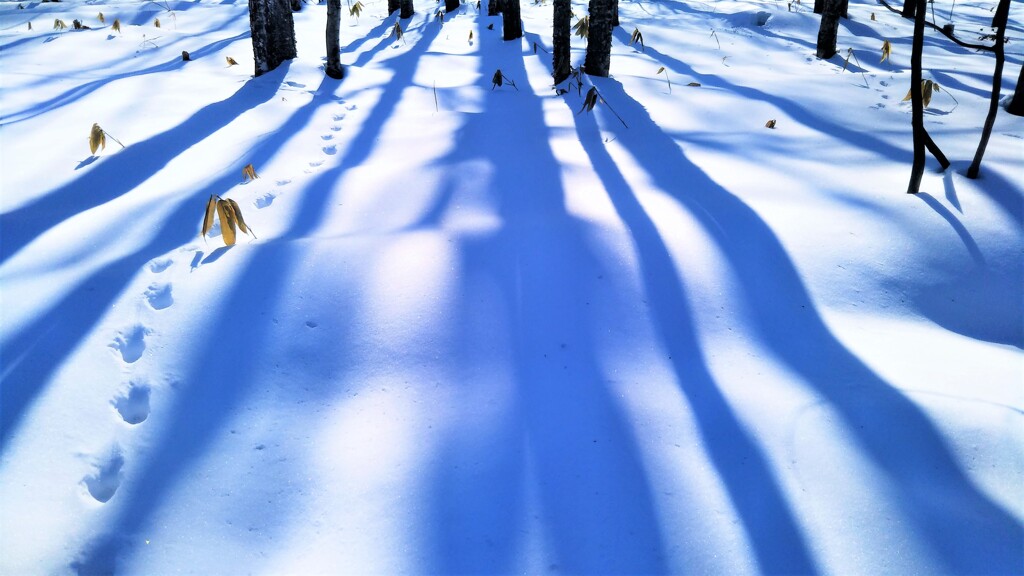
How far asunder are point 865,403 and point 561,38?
4.48 meters

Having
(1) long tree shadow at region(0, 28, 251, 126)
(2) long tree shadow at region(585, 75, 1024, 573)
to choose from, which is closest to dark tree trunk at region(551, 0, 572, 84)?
(2) long tree shadow at region(585, 75, 1024, 573)

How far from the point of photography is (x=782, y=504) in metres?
1.49

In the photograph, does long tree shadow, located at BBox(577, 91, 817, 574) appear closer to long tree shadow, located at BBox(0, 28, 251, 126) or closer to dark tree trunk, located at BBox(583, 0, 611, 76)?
dark tree trunk, located at BBox(583, 0, 611, 76)

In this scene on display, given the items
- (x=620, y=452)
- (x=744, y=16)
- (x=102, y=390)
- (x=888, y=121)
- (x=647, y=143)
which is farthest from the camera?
(x=744, y=16)

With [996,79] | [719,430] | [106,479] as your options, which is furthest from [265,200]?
[996,79]

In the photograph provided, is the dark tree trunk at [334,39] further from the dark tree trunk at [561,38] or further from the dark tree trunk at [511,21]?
the dark tree trunk at [511,21]

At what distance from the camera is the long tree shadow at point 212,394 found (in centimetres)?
145

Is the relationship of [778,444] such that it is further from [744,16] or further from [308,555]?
[744,16]

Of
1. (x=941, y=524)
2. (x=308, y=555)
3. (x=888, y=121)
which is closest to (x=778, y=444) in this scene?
(x=941, y=524)

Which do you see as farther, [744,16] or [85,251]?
[744,16]

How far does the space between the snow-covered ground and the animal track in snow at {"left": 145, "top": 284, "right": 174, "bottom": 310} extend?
0.01 m

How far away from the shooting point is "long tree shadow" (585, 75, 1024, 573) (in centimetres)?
139

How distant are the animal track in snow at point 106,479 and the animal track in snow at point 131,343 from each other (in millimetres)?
435

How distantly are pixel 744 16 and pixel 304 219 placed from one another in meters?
11.3
